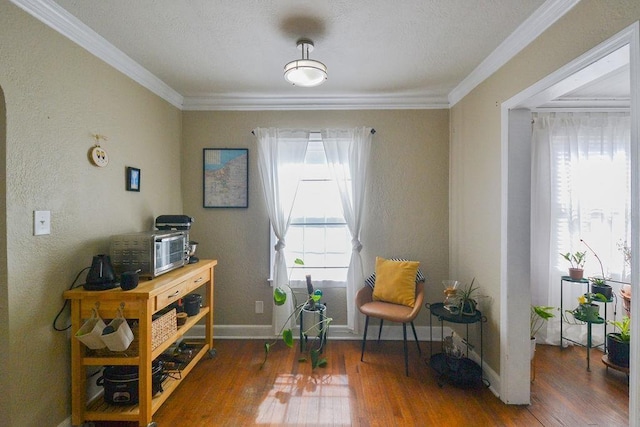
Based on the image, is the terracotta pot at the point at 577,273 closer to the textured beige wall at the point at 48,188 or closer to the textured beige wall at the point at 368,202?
the textured beige wall at the point at 368,202

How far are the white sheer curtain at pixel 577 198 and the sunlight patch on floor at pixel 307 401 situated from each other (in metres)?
2.33

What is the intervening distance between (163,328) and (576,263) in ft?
12.5

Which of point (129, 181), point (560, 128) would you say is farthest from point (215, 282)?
point (560, 128)

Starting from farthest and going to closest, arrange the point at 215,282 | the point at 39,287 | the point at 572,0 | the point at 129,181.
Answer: the point at 215,282, the point at 129,181, the point at 39,287, the point at 572,0

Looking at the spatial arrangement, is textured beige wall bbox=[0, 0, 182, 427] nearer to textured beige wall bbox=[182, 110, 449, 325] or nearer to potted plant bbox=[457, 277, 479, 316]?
textured beige wall bbox=[182, 110, 449, 325]

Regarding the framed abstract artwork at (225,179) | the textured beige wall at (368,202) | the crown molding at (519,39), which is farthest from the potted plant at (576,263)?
the framed abstract artwork at (225,179)

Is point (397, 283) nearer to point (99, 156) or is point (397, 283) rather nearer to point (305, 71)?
point (305, 71)

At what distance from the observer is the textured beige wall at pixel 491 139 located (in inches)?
58.6

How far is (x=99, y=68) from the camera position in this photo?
84.9 inches

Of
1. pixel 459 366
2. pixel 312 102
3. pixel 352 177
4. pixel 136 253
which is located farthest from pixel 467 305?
pixel 136 253

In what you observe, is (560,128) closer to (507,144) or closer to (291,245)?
(507,144)

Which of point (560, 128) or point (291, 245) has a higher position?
point (560, 128)

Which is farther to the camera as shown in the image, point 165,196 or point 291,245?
point 291,245

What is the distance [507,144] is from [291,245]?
7.36 ft
